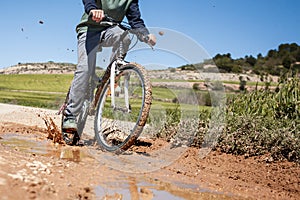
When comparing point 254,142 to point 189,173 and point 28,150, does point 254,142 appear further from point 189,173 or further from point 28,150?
point 28,150

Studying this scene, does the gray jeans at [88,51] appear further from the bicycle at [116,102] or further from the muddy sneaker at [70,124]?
the muddy sneaker at [70,124]

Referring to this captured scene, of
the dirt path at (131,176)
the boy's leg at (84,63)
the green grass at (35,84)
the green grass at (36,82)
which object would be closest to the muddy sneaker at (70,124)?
the boy's leg at (84,63)

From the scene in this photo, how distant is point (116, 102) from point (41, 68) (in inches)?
1235

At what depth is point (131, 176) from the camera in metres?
3.11

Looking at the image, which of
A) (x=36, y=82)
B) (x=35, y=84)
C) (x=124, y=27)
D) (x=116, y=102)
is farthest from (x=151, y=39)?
(x=36, y=82)

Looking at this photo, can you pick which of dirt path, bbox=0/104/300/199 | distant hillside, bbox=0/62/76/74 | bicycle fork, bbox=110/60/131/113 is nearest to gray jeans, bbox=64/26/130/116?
bicycle fork, bbox=110/60/131/113

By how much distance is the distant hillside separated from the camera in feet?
102

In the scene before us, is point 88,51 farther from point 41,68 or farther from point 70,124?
point 41,68

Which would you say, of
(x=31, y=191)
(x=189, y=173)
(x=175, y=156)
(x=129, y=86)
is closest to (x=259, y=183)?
(x=189, y=173)

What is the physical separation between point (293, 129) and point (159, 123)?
7.33 feet

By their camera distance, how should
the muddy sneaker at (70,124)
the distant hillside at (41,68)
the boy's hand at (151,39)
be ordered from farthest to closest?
the distant hillside at (41,68) < the muddy sneaker at (70,124) < the boy's hand at (151,39)

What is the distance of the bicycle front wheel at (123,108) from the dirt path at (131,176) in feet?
0.72

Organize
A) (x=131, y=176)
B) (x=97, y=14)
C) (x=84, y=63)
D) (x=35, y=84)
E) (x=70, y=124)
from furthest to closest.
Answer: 1. (x=35, y=84)
2. (x=70, y=124)
3. (x=84, y=63)
4. (x=97, y=14)
5. (x=131, y=176)

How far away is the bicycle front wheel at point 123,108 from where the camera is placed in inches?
153
